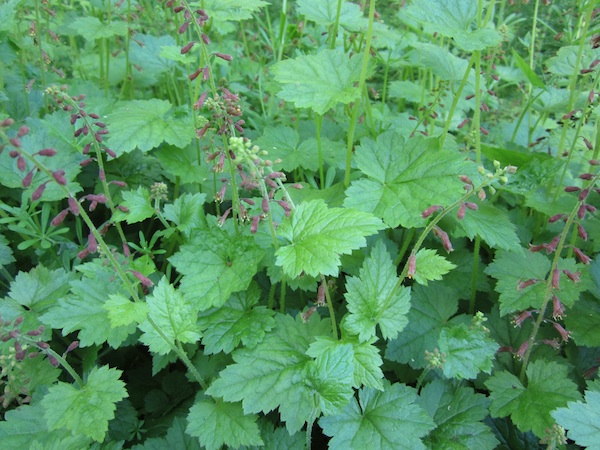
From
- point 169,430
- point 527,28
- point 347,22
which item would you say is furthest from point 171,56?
point 527,28

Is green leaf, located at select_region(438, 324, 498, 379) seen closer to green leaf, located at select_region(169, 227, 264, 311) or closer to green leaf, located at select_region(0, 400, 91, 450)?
green leaf, located at select_region(169, 227, 264, 311)

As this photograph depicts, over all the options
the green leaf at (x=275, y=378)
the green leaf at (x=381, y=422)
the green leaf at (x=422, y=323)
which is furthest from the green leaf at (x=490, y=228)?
the green leaf at (x=275, y=378)

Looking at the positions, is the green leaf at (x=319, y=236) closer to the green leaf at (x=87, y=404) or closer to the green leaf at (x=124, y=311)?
the green leaf at (x=124, y=311)

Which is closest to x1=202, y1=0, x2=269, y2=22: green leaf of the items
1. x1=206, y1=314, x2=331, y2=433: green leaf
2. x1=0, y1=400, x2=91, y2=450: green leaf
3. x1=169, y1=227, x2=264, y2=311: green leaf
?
x1=169, y1=227, x2=264, y2=311: green leaf

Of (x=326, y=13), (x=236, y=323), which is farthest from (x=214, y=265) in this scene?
(x=326, y=13)

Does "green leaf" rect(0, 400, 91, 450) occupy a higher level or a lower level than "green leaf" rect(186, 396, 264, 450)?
lower

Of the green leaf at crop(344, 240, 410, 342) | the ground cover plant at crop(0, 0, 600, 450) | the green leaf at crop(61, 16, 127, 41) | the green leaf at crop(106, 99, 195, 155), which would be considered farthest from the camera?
the green leaf at crop(61, 16, 127, 41)

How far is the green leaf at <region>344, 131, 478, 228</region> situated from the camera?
7.09ft

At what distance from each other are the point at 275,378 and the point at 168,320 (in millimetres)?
485

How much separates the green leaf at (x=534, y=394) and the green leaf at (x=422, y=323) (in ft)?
1.01

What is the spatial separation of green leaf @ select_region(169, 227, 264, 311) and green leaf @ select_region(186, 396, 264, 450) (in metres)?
0.40

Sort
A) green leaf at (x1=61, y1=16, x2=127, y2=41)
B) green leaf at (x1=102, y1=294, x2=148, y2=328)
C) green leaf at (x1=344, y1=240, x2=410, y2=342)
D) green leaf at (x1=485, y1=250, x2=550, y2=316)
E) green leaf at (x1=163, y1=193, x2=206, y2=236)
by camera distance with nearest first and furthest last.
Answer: green leaf at (x1=102, y1=294, x2=148, y2=328)
green leaf at (x1=344, y1=240, x2=410, y2=342)
green leaf at (x1=485, y1=250, x2=550, y2=316)
green leaf at (x1=163, y1=193, x2=206, y2=236)
green leaf at (x1=61, y1=16, x2=127, y2=41)

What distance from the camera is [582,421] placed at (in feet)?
5.58

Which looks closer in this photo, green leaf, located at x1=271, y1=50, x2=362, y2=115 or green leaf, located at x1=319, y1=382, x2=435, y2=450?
green leaf, located at x1=319, y1=382, x2=435, y2=450
